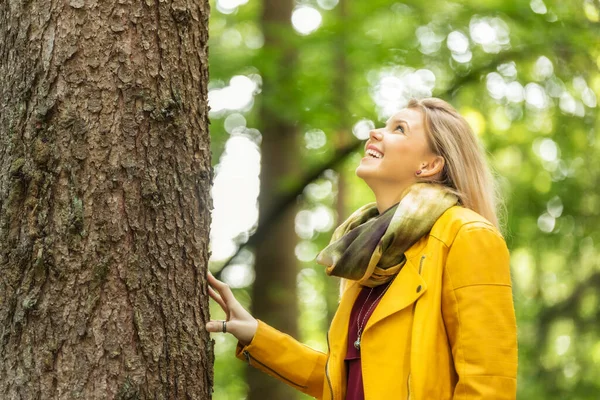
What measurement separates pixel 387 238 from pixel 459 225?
0.26m

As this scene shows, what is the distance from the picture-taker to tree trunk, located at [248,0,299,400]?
6250 mm

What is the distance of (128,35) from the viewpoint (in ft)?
8.14

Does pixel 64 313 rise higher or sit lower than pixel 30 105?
lower

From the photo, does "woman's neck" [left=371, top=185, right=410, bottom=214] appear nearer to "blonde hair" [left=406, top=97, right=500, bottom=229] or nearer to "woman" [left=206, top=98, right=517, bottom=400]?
"woman" [left=206, top=98, right=517, bottom=400]

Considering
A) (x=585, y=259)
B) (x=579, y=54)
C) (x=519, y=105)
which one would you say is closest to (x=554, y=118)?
(x=519, y=105)

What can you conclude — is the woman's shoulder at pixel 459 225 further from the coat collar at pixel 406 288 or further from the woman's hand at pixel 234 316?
the woman's hand at pixel 234 316

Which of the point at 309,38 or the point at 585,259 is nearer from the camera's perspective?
the point at 309,38

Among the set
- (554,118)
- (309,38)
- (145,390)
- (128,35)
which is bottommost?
(145,390)

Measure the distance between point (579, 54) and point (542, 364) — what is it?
3.30m

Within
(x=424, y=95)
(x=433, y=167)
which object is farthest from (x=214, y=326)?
(x=424, y=95)

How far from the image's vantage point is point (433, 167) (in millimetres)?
2865

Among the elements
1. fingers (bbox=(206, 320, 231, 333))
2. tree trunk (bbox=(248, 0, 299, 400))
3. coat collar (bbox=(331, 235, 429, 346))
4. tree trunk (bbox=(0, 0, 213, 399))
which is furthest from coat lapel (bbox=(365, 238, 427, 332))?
tree trunk (bbox=(248, 0, 299, 400))

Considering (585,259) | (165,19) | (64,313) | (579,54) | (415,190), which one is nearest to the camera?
(64,313)

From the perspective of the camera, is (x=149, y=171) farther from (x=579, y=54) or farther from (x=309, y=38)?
(x=579, y=54)
